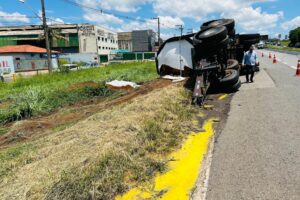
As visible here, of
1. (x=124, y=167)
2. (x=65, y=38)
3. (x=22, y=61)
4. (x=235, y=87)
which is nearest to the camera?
(x=124, y=167)

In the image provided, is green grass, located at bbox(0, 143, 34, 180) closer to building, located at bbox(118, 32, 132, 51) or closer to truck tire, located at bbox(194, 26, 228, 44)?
truck tire, located at bbox(194, 26, 228, 44)

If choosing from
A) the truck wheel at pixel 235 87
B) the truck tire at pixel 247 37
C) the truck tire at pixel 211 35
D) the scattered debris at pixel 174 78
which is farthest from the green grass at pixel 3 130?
the truck tire at pixel 247 37

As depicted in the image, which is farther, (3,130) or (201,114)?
(3,130)

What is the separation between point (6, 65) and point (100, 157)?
39547mm

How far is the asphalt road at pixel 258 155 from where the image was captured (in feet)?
10.1

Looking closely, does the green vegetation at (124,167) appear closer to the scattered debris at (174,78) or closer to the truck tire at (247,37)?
the scattered debris at (174,78)

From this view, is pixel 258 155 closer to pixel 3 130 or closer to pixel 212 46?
pixel 212 46

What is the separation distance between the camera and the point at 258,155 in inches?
157

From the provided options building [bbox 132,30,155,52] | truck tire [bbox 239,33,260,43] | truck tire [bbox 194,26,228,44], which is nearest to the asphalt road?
truck tire [bbox 194,26,228,44]

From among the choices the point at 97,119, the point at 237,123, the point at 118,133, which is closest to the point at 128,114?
the point at 97,119

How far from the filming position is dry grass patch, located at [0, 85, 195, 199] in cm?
305

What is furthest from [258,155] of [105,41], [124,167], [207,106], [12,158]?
[105,41]

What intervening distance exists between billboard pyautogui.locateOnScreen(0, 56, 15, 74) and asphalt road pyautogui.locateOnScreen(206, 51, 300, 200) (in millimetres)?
38092

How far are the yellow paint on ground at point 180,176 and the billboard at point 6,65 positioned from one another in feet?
128
